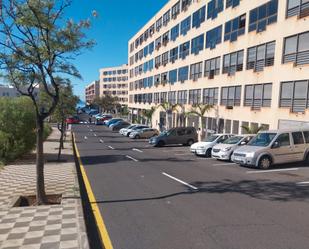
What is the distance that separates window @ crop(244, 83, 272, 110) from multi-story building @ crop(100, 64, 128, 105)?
294 feet

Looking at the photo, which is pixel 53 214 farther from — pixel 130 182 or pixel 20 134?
pixel 20 134

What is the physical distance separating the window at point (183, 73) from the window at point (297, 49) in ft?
57.8

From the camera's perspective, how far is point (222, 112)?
2903 cm

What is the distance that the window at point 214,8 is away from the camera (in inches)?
1179

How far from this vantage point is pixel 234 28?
27297 mm

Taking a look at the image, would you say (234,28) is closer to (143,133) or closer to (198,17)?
(198,17)

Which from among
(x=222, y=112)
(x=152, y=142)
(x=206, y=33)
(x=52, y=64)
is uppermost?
(x=206, y=33)

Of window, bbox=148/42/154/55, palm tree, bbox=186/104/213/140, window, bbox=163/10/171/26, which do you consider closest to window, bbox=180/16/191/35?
window, bbox=163/10/171/26

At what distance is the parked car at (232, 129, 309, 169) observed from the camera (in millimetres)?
14789

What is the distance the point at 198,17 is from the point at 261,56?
45.4ft

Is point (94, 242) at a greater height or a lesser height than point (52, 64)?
lesser

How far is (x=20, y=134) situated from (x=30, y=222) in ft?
41.7

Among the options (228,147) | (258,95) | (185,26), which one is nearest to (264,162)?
(228,147)

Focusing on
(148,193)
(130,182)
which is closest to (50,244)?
(148,193)
